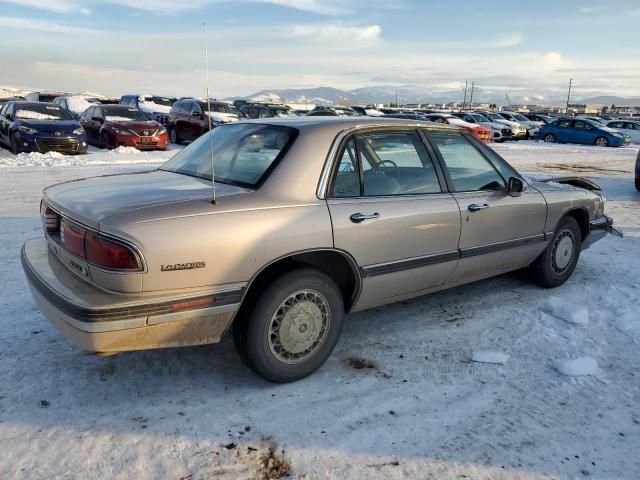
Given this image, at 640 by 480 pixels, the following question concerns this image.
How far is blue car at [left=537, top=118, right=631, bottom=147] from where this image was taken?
26.3m

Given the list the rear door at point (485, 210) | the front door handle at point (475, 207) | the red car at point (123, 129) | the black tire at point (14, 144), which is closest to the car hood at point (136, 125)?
the red car at point (123, 129)

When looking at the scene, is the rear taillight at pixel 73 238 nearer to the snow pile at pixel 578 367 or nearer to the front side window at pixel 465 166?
the front side window at pixel 465 166

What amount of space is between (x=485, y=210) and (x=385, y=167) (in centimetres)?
88

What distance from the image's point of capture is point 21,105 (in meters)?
14.4

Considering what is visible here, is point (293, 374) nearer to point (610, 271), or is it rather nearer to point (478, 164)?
point (478, 164)

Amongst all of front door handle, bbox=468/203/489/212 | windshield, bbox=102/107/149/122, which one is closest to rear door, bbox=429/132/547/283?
front door handle, bbox=468/203/489/212

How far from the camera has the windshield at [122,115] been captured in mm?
16406

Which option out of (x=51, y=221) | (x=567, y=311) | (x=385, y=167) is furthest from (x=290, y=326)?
(x=567, y=311)

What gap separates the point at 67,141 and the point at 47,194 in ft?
38.2

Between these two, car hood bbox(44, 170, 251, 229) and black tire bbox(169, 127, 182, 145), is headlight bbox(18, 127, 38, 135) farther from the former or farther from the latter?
car hood bbox(44, 170, 251, 229)

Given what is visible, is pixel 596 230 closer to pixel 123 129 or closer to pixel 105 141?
pixel 123 129

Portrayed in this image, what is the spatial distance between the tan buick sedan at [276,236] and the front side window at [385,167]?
0.01m

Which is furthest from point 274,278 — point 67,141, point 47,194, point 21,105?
point 21,105

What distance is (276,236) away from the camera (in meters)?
2.98
